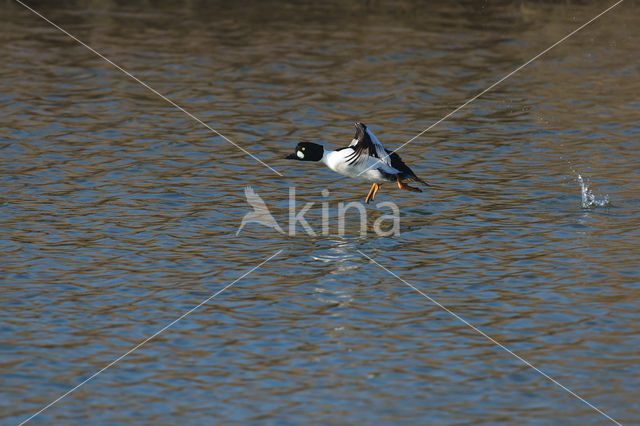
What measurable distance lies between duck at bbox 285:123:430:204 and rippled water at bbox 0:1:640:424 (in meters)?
0.72

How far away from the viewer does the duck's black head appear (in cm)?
1366

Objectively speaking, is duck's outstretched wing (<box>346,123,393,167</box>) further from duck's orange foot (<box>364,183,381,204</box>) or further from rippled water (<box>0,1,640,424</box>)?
rippled water (<box>0,1,640,424</box>)

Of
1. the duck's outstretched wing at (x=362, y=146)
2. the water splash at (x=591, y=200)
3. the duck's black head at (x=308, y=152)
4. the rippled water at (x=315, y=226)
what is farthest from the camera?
the water splash at (x=591, y=200)

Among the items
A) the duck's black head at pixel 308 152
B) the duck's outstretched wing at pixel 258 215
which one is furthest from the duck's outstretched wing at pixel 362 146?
the duck's outstretched wing at pixel 258 215

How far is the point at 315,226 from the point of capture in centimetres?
1378

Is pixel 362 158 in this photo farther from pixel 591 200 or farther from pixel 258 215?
pixel 591 200

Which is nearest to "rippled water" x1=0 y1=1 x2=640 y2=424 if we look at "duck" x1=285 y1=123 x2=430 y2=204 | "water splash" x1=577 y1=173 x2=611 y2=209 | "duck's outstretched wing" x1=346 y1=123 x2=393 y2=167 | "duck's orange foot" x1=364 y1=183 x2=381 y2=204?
"water splash" x1=577 y1=173 x2=611 y2=209

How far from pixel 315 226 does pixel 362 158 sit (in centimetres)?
109

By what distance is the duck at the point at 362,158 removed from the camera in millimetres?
13406

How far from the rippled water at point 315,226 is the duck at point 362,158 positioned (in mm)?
725

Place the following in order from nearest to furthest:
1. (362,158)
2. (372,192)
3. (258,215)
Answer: (362,158)
(258,215)
(372,192)

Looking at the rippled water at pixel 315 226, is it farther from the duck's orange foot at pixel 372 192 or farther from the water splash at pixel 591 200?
the duck's orange foot at pixel 372 192

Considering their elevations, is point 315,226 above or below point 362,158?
below

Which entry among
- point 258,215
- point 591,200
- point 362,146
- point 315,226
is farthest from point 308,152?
point 591,200
